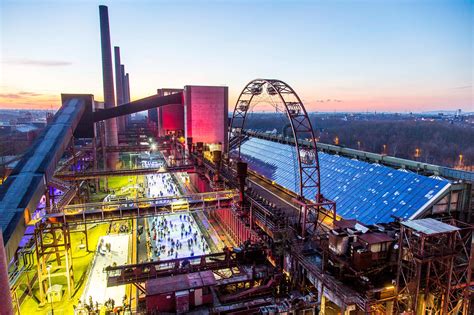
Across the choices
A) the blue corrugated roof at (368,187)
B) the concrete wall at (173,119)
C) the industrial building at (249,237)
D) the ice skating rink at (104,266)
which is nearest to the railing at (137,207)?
the industrial building at (249,237)

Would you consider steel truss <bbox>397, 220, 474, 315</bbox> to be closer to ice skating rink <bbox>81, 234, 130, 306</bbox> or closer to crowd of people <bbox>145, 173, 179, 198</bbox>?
ice skating rink <bbox>81, 234, 130, 306</bbox>

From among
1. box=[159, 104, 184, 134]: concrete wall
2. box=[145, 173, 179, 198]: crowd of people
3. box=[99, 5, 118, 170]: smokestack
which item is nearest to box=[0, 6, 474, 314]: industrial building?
box=[145, 173, 179, 198]: crowd of people

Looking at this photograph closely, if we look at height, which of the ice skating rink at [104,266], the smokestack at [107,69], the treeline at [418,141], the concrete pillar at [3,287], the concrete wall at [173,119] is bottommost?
the ice skating rink at [104,266]

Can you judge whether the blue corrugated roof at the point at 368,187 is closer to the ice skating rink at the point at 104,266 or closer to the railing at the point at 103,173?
the railing at the point at 103,173

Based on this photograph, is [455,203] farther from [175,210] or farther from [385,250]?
[175,210]

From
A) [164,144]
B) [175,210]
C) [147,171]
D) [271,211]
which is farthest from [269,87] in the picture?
[164,144]

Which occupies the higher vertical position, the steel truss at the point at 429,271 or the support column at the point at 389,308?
the steel truss at the point at 429,271
